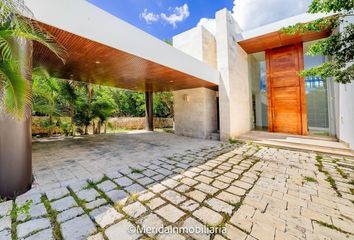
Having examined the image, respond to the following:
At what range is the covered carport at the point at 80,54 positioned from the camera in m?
2.34

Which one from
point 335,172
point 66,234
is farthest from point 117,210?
point 335,172

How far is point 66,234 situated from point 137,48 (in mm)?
3847

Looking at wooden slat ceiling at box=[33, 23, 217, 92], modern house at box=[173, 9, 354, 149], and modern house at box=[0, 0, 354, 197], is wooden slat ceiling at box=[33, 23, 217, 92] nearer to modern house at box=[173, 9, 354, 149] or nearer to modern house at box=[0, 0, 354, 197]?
modern house at box=[0, 0, 354, 197]

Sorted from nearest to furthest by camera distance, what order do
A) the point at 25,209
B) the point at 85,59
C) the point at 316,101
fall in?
the point at 25,209
the point at 85,59
the point at 316,101

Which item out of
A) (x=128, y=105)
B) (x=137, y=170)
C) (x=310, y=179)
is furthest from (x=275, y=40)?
(x=128, y=105)

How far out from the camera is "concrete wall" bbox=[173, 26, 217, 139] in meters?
7.67

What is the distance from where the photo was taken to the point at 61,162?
13.2ft

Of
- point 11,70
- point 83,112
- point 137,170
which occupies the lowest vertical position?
point 137,170

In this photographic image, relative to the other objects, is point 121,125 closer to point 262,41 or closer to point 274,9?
point 262,41

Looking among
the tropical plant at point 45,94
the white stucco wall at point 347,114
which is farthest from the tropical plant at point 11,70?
the white stucco wall at point 347,114

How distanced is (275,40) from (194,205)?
800 cm

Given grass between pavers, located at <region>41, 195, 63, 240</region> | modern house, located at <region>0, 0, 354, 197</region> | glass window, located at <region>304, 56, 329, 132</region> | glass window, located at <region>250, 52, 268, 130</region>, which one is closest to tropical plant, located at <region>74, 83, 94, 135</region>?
modern house, located at <region>0, 0, 354, 197</region>

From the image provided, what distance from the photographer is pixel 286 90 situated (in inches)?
290

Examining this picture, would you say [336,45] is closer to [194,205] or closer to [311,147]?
[311,147]
